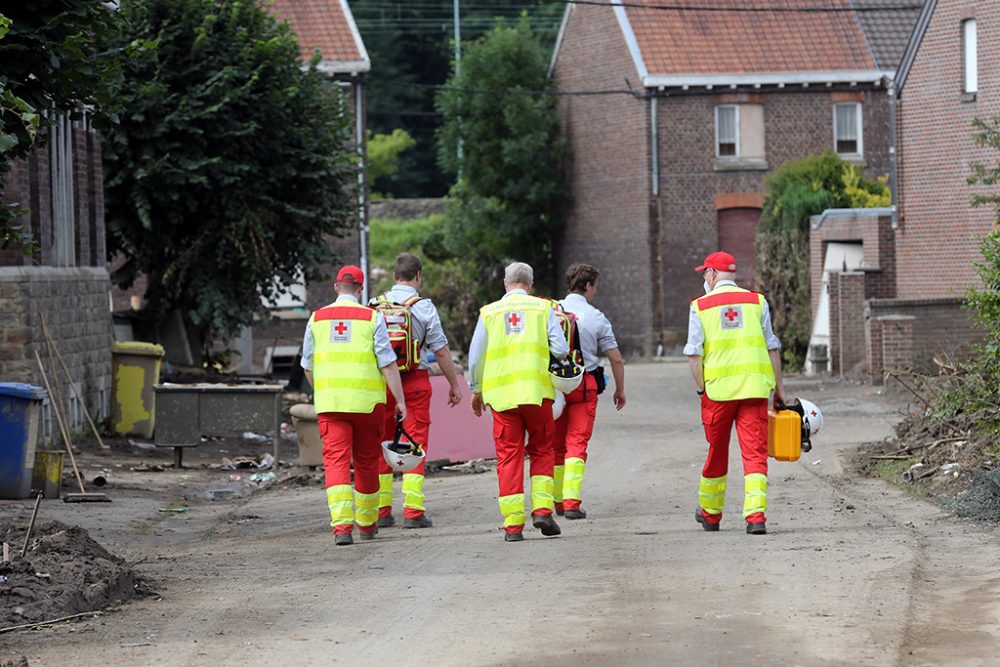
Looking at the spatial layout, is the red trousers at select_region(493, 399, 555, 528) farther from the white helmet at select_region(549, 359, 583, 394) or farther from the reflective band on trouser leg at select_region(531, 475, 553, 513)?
the white helmet at select_region(549, 359, 583, 394)

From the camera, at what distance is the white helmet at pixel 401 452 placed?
1149 centimetres

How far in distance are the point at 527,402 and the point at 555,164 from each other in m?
36.4

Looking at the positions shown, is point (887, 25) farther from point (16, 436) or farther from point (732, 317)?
point (732, 317)

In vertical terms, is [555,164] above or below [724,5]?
below

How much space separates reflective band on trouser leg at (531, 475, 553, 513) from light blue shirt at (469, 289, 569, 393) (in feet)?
2.51

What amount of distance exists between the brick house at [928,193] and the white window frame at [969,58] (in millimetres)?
18

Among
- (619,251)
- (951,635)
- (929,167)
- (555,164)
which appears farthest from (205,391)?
(555,164)

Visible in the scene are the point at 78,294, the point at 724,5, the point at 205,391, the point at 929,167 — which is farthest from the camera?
the point at 724,5

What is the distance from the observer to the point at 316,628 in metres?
8.15

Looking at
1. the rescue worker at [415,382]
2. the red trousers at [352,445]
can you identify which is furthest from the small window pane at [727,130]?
the red trousers at [352,445]

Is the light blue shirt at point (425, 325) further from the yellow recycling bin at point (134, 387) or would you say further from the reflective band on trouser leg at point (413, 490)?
the yellow recycling bin at point (134, 387)

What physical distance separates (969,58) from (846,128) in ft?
46.3

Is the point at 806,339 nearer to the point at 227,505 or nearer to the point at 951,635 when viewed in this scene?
the point at 227,505

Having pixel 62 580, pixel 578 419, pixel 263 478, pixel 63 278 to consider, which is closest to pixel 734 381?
pixel 578 419
